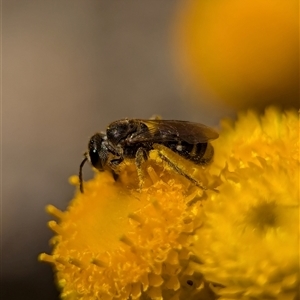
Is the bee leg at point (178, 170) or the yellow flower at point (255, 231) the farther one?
the bee leg at point (178, 170)

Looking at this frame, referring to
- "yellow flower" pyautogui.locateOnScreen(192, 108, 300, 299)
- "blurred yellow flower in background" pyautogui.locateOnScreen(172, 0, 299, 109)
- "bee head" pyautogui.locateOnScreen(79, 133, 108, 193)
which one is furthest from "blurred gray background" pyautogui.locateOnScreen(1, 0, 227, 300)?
"yellow flower" pyautogui.locateOnScreen(192, 108, 300, 299)

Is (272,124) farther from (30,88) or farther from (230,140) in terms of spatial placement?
(30,88)

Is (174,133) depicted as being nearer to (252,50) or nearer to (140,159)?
(140,159)

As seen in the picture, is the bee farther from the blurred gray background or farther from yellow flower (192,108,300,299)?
the blurred gray background

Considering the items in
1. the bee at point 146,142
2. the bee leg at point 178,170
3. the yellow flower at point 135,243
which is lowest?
the yellow flower at point 135,243

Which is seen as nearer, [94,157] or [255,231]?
[255,231]

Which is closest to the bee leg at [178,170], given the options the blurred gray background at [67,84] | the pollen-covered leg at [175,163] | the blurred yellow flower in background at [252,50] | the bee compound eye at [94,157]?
the pollen-covered leg at [175,163]

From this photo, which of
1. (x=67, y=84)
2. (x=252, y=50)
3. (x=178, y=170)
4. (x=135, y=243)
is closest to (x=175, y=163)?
(x=178, y=170)

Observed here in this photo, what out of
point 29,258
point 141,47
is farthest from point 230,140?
point 141,47

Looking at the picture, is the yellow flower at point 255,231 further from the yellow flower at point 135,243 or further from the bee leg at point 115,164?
the bee leg at point 115,164
